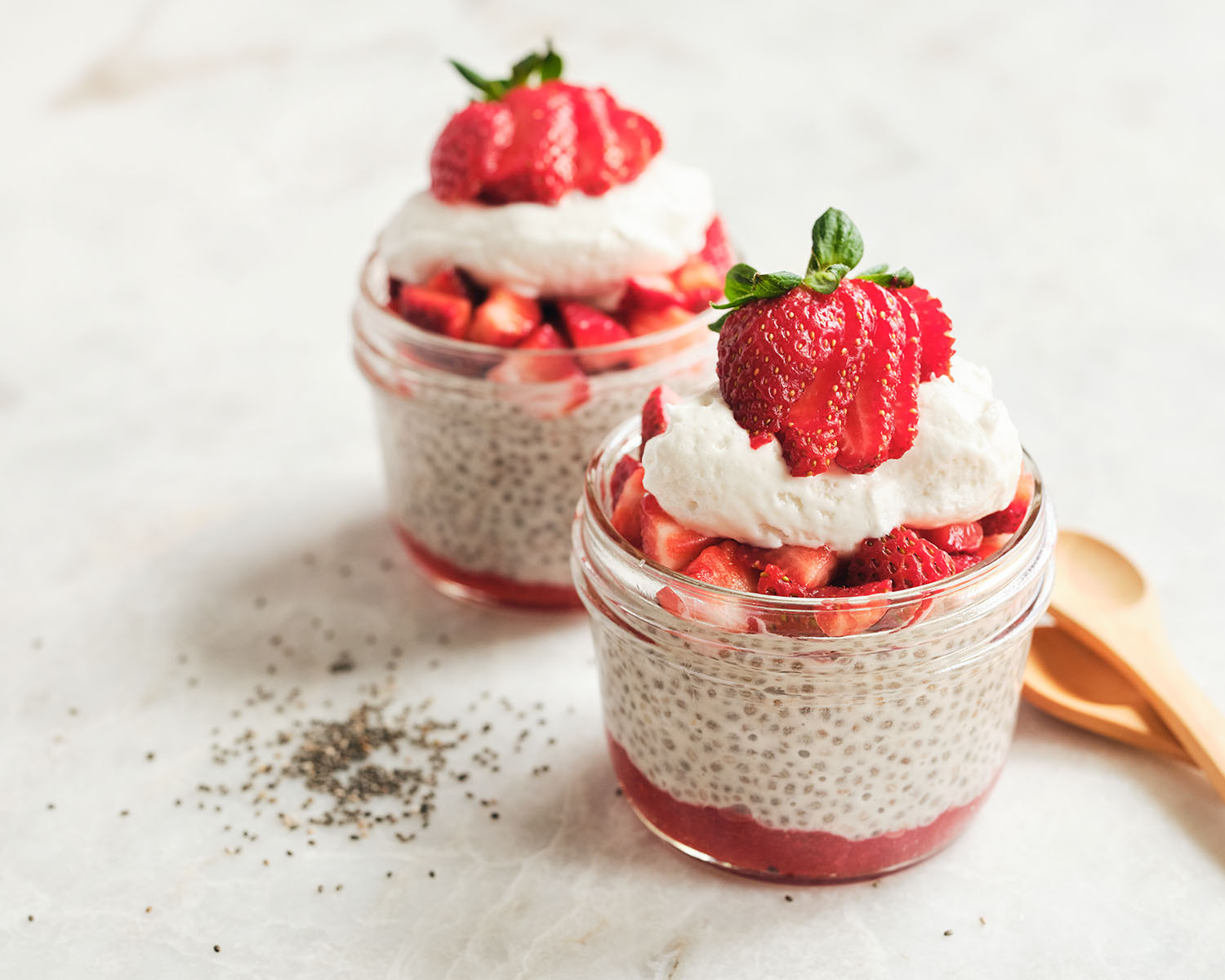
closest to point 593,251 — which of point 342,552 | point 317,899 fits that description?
point 342,552

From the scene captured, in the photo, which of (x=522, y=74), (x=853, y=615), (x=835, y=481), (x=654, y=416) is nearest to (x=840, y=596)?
(x=853, y=615)

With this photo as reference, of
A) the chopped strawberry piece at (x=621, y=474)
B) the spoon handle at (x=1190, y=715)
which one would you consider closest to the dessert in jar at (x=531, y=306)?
the chopped strawberry piece at (x=621, y=474)

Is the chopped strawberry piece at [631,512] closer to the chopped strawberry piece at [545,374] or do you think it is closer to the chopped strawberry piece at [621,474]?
the chopped strawberry piece at [621,474]

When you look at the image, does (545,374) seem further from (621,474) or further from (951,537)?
(951,537)

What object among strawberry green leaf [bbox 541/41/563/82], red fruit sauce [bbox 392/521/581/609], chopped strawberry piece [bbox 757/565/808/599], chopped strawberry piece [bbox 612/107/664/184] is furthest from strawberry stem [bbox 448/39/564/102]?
chopped strawberry piece [bbox 757/565/808/599]

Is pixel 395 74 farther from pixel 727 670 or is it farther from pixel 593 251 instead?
pixel 727 670

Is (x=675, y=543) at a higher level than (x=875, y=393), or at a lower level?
lower
